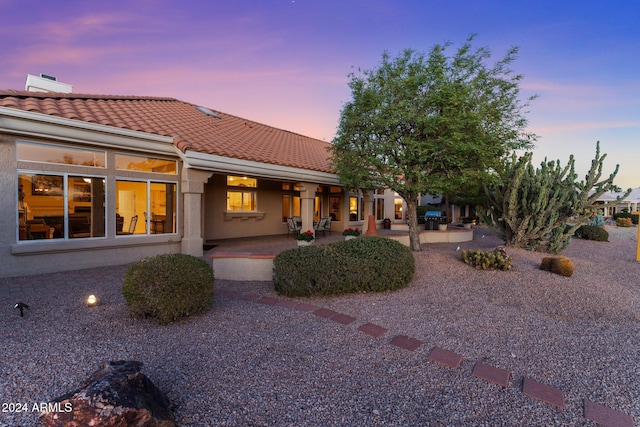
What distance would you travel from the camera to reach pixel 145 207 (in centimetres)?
873

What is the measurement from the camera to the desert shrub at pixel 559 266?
22.3 ft

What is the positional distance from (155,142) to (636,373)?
10.3 m

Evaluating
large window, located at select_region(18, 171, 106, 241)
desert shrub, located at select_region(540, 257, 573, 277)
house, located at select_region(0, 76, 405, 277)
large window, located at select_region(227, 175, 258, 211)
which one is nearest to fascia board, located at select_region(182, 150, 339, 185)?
house, located at select_region(0, 76, 405, 277)

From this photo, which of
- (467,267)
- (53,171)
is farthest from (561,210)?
(53,171)

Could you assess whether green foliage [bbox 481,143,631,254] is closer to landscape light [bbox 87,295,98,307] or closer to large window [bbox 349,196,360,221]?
large window [bbox 349,196,360,221]

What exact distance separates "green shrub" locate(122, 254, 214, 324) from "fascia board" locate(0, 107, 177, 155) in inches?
201

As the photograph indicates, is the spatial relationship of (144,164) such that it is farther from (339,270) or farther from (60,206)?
(339,270)

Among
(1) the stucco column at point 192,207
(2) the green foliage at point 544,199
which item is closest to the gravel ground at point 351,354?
(1) the stucco column at point 192,207

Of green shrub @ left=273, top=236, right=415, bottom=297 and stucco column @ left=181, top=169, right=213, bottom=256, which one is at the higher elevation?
stucco column @ left=181, top=169, right=213, bottom=256

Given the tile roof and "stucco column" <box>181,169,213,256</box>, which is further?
"stucco column" <box>181,169,213,256</box>

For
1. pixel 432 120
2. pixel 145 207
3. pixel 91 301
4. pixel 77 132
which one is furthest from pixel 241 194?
pixel 91 301

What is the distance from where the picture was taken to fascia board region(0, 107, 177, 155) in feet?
20.9

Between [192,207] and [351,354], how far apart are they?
7096 millimetres

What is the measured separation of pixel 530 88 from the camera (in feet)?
29.5
